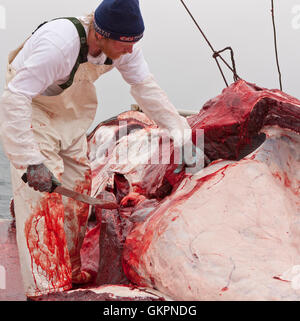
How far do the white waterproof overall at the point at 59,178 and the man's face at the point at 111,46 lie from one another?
0.53ft

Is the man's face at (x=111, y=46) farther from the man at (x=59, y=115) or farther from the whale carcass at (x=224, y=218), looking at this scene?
the whale carcass at (x=224, y=218)

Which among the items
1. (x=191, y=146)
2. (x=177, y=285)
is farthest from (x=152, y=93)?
(x=177, y=285)

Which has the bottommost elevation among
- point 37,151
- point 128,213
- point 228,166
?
point 128,213

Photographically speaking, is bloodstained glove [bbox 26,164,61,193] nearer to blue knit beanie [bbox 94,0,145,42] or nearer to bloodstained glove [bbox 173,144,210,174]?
blue knit beanie [bbox 94,0,145,42]

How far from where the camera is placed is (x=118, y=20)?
2.36m

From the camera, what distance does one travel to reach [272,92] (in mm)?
2859

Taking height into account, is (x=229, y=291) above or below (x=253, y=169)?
below

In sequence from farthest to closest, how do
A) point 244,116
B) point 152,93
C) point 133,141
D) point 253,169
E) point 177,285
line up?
point 133,141 < point 152,93 < point 244,116 < point 253,169 < point 177,285

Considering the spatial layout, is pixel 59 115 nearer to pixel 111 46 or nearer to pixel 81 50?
pixel 81 50

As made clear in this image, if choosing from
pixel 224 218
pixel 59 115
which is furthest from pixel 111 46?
pixel 224 218

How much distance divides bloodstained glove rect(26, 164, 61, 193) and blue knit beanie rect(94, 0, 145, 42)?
2.53ft

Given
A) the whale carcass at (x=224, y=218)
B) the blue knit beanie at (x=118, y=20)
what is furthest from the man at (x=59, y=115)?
the whale carcass at (x=224, y=218)

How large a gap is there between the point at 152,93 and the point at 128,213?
0.82 m
